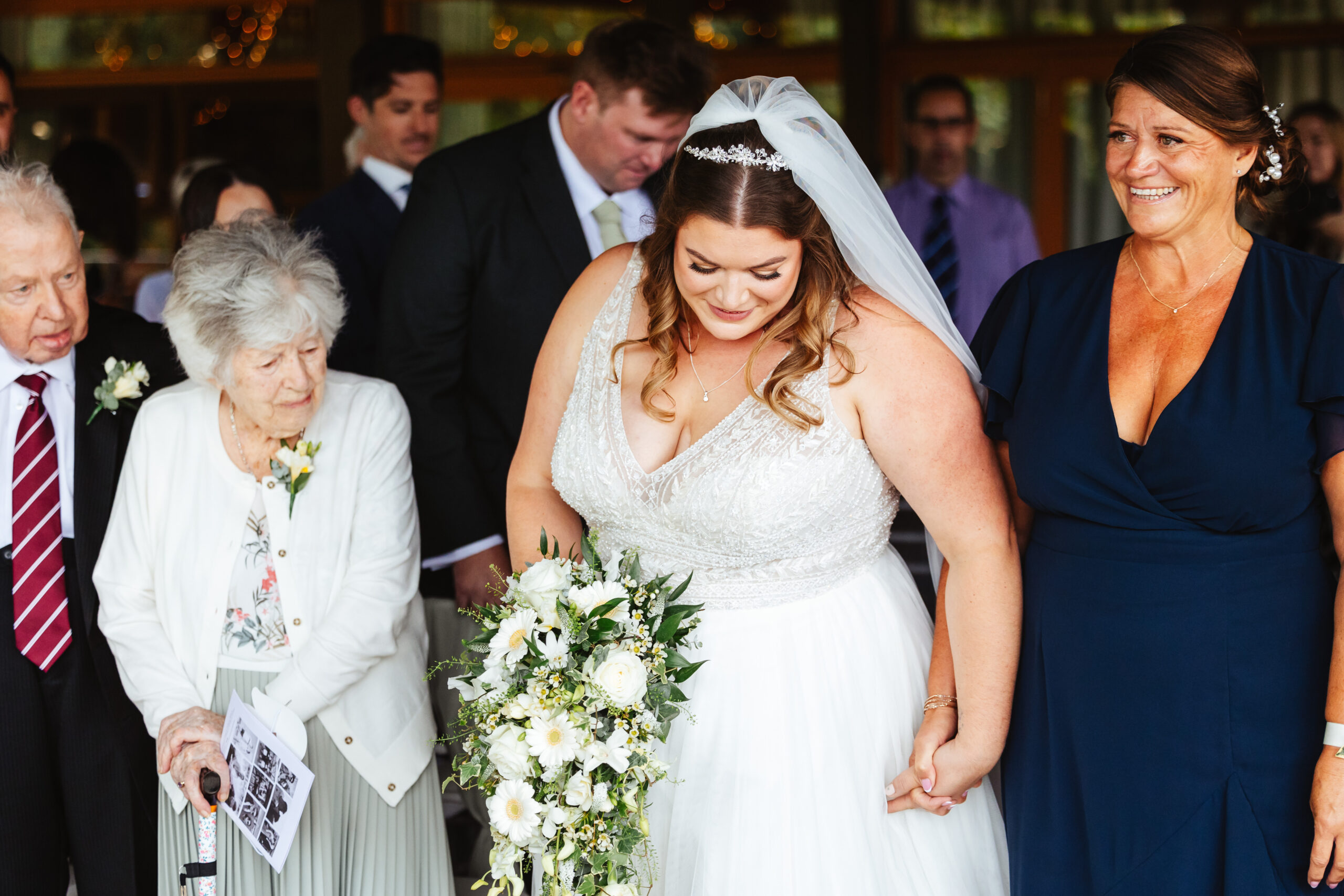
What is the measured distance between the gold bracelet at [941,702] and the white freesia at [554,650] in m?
0.76

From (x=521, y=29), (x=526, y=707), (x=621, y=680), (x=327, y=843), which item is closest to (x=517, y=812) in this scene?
(x=526, y=707)

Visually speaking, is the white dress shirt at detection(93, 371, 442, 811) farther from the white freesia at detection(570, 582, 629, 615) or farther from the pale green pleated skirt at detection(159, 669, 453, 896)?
the white freesia at detection(570, 582, 629, 615)

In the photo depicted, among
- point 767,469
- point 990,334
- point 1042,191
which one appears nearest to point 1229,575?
point 990,334

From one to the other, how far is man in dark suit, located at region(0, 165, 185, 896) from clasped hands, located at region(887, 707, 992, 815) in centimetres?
173

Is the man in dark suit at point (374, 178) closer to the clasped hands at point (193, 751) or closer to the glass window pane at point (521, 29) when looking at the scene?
the clasped hands at point (193, 751)

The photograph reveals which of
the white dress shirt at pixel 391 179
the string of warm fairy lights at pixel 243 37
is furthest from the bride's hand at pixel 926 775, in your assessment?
the string of warm fairy lights at pixel 243 37

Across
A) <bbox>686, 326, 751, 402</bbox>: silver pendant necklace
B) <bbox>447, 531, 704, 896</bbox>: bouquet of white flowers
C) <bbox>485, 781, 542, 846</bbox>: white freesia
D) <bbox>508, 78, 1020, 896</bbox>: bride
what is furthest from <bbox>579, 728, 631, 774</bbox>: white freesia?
<bbox>686, 326, 751, 402</bbox>: silver pendant necklace

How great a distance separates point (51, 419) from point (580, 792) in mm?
1628

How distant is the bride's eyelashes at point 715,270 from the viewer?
2.24 meters

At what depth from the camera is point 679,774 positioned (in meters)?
2.39

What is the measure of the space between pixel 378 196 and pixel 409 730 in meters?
2.03

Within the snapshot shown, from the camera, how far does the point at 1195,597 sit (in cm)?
212

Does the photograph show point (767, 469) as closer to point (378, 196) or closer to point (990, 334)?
point (990, 334)

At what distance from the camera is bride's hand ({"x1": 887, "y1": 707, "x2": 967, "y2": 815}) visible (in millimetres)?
2320
